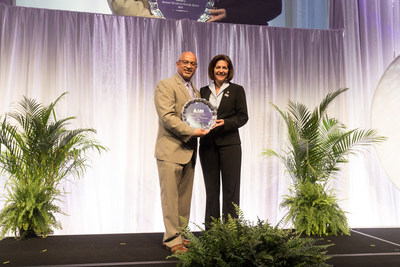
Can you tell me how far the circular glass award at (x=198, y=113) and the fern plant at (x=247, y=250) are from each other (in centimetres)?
111

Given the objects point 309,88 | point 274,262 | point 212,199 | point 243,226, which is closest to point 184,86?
point 212,199

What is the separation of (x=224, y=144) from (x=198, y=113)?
362 millimetres

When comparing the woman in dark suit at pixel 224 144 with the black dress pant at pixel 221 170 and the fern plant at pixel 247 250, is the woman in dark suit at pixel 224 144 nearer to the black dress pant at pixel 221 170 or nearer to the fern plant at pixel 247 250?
the black dress pant at pixel 221 170

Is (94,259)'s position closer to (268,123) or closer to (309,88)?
(268,123)

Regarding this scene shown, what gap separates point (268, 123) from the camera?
17.7 ft

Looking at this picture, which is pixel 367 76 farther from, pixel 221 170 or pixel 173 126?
pixel 173 126

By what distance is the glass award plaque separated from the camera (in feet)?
17.1

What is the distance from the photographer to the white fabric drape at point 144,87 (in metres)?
4.89

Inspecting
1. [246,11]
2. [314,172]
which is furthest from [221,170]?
[246,11]

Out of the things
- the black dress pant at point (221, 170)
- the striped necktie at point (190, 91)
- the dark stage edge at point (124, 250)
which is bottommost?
the dark stage edge at point (124, 250)

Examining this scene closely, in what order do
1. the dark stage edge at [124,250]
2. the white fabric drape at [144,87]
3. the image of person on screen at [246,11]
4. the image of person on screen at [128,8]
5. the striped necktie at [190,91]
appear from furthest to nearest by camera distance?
the image of person on screen at [246,11]
the image of person on screen at [128,8]
the white fabric drape at [144,87]
the striped necktie at [190,91]
the dark stage edge at [124,250]

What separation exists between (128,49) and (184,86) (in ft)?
7.42

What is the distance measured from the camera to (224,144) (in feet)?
10.5

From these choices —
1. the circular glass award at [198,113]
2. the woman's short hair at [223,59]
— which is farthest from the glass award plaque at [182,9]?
the circular glass award at [198,113]
